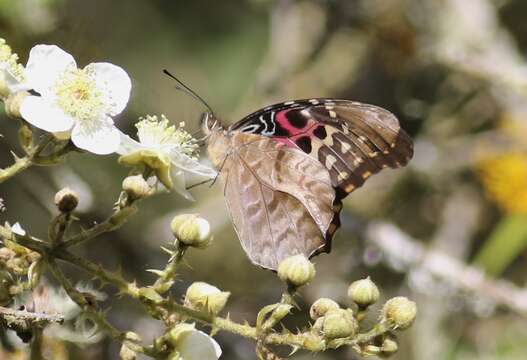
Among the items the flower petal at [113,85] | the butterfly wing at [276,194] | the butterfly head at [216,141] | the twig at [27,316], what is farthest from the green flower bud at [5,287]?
the butterfly head at [216,141]

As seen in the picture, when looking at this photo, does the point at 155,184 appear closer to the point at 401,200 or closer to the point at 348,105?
the point at 348,105

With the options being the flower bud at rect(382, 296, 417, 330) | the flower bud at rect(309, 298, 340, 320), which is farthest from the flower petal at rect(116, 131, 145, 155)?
the flower bud at rect(382, 296, 417, 330)

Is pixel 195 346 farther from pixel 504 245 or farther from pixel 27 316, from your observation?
pixel 504 245

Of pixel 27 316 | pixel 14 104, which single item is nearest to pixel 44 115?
pixel 14 104

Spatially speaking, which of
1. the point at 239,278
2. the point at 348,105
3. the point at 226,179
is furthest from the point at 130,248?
the point at 348,105

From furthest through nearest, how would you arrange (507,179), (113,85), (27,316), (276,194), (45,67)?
(507,179), (276,194), (113,85), (45,67), (27,316)

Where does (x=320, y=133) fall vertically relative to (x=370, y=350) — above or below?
above

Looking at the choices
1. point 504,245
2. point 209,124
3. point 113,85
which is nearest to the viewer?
point 113,85

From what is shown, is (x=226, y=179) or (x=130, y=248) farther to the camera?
(x=130, y=248)
